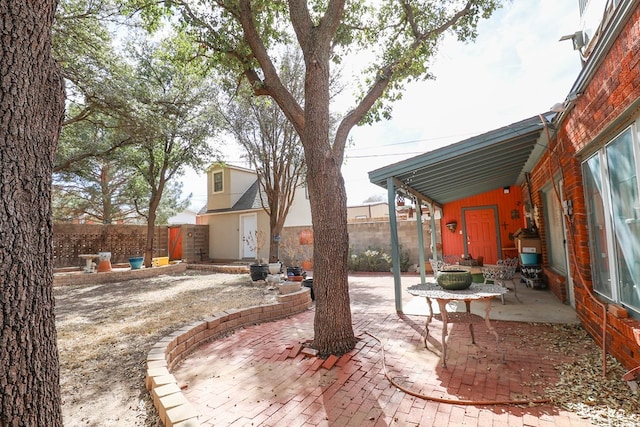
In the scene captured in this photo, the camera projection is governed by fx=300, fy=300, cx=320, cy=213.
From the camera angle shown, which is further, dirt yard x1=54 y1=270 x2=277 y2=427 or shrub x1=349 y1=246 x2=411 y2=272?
shrub x1=349 y1=246 x2=411 y2=272

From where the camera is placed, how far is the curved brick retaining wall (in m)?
2.18

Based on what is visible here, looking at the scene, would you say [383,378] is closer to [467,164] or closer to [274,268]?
[467,164]

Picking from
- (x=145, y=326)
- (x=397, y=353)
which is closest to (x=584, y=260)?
(x=397, y=353)

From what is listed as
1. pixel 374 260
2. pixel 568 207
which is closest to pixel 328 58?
pixel 568 207

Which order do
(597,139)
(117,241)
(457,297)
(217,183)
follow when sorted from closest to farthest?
(597,139)
(457,297)
(117,241)
(217,183)

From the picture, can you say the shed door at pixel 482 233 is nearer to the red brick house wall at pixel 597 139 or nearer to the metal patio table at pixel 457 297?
the red brick house wall at pixel 597 139

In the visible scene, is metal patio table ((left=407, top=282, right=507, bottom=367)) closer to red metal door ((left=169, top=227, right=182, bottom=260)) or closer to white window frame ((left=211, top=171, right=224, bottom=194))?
red metal door ((left=169, top=227, right=182, bottom=260))

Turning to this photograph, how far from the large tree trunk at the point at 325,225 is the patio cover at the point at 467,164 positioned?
199cm

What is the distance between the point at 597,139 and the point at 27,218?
4633 millimetres

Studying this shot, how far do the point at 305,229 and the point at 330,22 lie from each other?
389 inches

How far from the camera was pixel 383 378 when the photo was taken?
301 centimetres

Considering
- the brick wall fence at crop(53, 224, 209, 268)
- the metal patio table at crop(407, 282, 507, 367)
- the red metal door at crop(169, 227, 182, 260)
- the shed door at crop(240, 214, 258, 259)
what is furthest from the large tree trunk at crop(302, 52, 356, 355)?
the red metal door at crop(169, 227, 182, 260)

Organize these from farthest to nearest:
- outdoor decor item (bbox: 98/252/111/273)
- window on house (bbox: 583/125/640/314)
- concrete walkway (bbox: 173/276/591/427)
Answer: outdoor decor item (bbox: 98/252/111/273) < window on house (bbox: 583/125/640/314) < concrete walkway (bbox: 173/276/591/427)

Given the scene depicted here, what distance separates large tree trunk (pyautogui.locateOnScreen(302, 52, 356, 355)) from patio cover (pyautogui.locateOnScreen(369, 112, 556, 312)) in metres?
1.99
